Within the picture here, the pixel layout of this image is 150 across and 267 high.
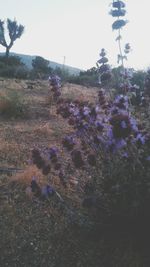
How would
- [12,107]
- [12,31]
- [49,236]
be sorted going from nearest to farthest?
[49,236], [12,107], [12,31]

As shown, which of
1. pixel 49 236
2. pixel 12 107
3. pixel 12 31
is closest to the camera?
pixel 49 236

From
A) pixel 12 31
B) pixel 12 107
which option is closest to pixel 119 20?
pixel 12 107

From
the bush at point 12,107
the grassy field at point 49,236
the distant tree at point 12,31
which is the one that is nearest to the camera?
the grassy field at point 49,236

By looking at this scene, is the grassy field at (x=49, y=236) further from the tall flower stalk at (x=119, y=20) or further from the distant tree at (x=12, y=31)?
the distant tree at (x=12, y=31)

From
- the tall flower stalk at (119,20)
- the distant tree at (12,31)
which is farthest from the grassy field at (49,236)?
the distant tree at (12,31)

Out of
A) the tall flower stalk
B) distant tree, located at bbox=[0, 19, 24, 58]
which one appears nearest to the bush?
the tall flower stalk

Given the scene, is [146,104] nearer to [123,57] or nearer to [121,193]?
[123,57]

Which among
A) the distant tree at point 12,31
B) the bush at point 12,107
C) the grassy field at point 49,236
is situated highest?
the distant tree at point 12,31

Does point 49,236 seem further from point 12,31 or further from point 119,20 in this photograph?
point 12,31

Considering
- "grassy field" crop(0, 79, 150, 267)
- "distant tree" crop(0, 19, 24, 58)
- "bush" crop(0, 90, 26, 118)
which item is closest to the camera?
"grassy field" crop(0, 79, 150, 267)

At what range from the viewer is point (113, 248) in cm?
376

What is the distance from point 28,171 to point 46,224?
1056 mm

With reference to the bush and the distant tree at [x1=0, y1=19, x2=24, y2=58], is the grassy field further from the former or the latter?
Result: the distant tree at [x1=0, y1=19, x2=24, y2=58]

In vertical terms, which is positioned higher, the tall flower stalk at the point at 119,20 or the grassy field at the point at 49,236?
the tall flower stalk at the point at 119,20
